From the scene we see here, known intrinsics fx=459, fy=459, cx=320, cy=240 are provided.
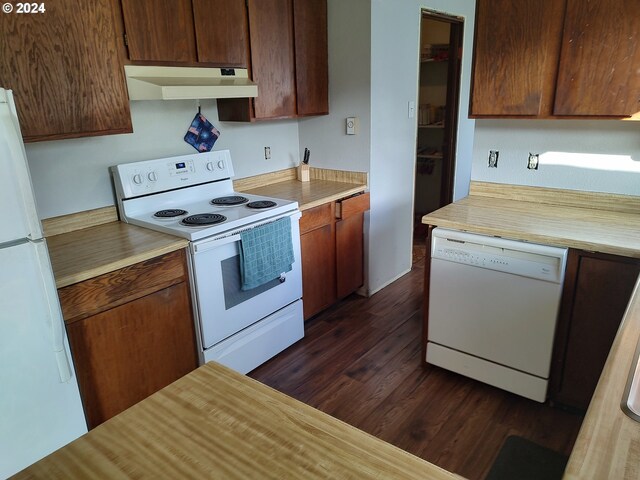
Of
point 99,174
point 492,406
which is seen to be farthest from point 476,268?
point 99,174

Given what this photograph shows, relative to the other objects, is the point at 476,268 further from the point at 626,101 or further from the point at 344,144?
the point at 344,144

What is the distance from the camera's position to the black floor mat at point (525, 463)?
1.43m

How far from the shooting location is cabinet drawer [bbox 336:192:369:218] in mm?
3096

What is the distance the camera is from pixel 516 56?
2.26 meters

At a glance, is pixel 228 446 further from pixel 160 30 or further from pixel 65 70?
pixel 160 30

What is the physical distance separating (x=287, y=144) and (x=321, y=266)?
100 cm

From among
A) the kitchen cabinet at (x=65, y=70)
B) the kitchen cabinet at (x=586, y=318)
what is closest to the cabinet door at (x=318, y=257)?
the kitchen cabinet at (x=65, y=70)

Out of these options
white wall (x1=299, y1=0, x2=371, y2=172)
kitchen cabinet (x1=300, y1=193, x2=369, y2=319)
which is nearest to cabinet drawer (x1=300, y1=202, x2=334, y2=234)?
kitchen cabinet (x1=300, y1=193, x2=369, y2=319)

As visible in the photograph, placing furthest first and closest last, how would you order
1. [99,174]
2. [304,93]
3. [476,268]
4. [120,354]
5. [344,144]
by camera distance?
[344,144] < [304,93] < [99,174] < [476,268] < [120,354]

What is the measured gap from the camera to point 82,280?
180 cm

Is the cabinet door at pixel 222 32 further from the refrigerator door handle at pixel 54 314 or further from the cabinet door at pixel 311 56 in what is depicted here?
the refrigerator door handle at pixel 54 314

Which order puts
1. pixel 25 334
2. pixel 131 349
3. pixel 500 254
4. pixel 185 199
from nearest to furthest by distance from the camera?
pixel 25 334 < pixel 131 349 < pixel 500 254 < pixel 185 199

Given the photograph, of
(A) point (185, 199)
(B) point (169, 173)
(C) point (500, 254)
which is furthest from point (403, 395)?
(B) point (169, 173)

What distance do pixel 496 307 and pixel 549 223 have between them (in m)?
0.48
